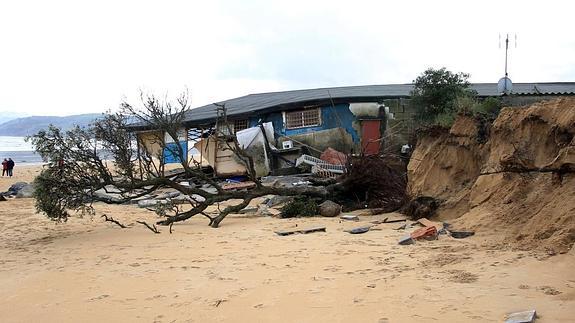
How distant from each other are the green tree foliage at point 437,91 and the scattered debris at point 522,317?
1353 cm

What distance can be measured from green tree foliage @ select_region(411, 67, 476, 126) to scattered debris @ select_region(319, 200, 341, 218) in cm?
639

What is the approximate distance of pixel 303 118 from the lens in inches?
892

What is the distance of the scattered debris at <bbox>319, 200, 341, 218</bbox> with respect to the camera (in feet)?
39.0

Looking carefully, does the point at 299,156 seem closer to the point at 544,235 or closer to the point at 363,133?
the point at 363,133

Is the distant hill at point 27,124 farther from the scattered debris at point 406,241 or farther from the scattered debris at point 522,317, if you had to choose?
the scattered debris at point 522,317

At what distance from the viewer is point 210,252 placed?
7793 millimetres

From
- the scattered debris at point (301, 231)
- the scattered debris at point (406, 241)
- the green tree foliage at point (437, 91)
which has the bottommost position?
the scattered debris at point (301, 231)

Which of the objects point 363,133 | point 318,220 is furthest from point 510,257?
point 363,133

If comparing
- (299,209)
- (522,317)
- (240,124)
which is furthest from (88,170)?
(240,124)

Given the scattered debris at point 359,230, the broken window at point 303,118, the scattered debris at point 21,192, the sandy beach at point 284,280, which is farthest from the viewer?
the broken window at point 303,118

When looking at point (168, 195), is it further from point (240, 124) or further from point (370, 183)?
point (370, 183)

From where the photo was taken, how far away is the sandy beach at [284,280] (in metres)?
4.55

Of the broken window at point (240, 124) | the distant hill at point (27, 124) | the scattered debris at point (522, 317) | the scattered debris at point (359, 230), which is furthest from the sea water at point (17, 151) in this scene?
the scattered debris at point (522, 317)

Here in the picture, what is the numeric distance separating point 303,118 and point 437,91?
6761mm
